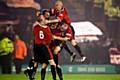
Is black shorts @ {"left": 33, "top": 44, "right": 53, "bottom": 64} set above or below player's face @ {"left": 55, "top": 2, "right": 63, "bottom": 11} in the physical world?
below

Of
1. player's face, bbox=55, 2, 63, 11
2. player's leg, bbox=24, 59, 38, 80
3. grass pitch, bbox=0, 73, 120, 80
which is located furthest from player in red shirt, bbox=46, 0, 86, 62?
player's leg, bbox=24, 59, 38, 80

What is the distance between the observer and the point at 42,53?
3.62m

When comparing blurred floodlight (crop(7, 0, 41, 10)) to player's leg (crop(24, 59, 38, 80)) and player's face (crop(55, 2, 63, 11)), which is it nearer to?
player's face (crop(55, 2, 63, 11))

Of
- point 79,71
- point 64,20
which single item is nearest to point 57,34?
point 64,20

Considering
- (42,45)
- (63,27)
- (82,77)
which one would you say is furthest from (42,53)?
(82,77)

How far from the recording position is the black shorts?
3.61m

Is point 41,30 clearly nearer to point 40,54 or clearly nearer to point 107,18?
point 40,54

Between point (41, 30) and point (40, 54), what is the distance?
22 centimetres

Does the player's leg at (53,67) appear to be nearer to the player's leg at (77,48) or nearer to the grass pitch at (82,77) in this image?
the grass pitch at (82,77)

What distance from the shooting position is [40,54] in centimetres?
363

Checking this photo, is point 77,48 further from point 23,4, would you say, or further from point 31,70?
point 23,4

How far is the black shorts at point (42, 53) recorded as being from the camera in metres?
3.61

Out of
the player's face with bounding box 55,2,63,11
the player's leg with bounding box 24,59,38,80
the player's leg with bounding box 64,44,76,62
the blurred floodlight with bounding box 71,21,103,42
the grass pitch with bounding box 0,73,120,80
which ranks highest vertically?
the player's face with bounding box 55,2,63,11

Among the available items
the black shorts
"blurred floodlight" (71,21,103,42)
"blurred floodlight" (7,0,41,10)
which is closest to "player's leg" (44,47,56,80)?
the black shorts
